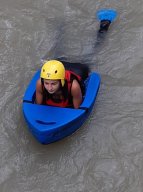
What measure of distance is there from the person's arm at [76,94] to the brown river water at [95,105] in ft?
1.09

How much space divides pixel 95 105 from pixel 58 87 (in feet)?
2.53

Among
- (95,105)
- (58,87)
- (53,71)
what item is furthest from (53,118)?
(95,105)

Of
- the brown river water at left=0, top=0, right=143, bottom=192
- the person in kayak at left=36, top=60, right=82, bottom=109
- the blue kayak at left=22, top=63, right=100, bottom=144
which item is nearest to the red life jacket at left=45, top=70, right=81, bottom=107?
the person in kayak at left=36, top=60, right=82, bottom=109

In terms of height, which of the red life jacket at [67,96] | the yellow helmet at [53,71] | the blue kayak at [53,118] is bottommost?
the blue kayak at [53,118]

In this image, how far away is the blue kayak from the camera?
4293 millimetres

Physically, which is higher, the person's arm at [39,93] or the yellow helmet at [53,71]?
the yellow helmet at [53,71]

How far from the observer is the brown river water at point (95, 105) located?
4285 millimetres

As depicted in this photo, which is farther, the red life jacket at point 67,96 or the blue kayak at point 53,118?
the red life jacket at point 67,96

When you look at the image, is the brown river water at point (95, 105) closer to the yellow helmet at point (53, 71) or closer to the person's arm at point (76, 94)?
the person's arm at point (76, 94)

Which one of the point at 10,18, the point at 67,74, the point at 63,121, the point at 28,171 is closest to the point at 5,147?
the point at 28,171

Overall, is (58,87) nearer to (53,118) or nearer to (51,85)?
(51,85)

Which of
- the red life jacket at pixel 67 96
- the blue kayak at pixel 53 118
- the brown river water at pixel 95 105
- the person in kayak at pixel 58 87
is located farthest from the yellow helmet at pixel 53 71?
the brown river water at pixel 95 105

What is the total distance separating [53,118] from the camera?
435cm

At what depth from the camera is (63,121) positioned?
4324mm
